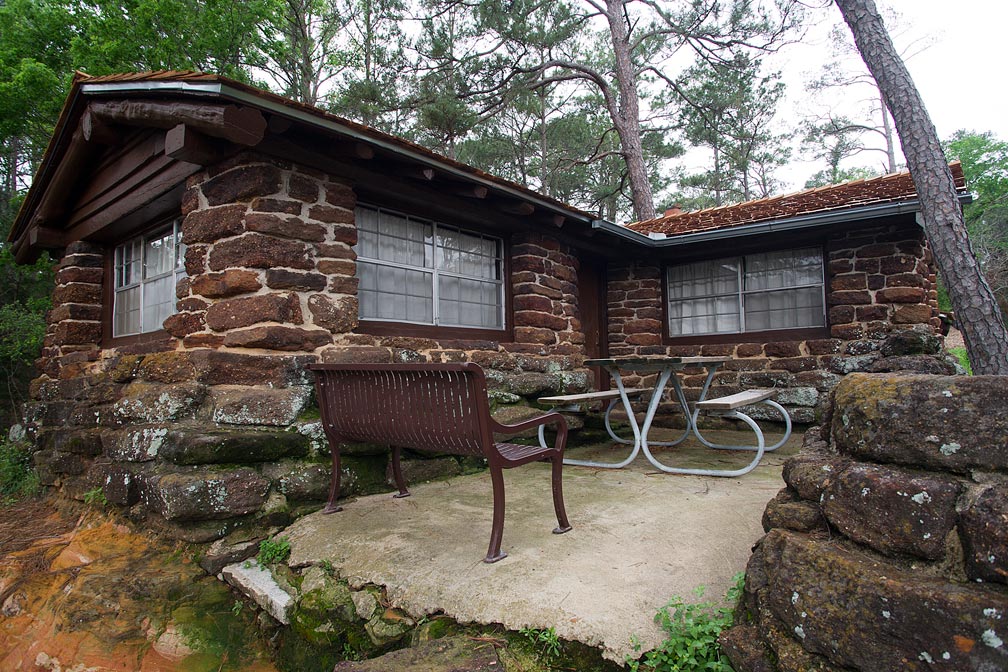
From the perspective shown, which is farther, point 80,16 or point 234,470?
point 80,16

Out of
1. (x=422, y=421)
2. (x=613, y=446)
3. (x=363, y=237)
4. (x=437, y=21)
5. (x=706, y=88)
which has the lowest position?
(x=613, y=446)

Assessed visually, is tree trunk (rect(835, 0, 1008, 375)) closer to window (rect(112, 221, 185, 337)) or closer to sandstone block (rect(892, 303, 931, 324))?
sandstone block (rect(892, 303, 931, 324))

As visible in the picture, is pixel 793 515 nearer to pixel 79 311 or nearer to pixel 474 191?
pixel 474 191

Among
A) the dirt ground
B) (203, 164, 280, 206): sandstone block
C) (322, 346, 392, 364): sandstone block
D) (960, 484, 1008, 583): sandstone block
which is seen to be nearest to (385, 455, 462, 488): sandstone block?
(322, 346, 392, 364): sandstone block

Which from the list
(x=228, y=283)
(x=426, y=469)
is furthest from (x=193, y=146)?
(x=426, y=469)

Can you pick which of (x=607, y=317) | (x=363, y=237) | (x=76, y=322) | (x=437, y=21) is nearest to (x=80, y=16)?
Result: (x=437, y=21)

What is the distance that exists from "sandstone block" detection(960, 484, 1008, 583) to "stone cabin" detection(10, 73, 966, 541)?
10.2 feet

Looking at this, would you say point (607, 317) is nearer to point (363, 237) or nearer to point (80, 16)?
point (363, 237)

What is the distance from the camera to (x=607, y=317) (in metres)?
7.55

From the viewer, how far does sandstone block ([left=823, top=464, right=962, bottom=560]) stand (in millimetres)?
1421

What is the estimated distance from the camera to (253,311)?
3.60 metres

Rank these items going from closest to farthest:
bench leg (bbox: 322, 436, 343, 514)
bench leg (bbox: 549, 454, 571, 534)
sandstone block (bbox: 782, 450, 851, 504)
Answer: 1. sandstone block (bbox: 782, 450, 851, 504)
2. bench leg (bbox: 549, 454, 571, 534)
3. bench leg (bbox: 322, 436, 343, 514)

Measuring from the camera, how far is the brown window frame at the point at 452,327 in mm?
4430

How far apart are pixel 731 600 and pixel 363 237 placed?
3.58 meters
